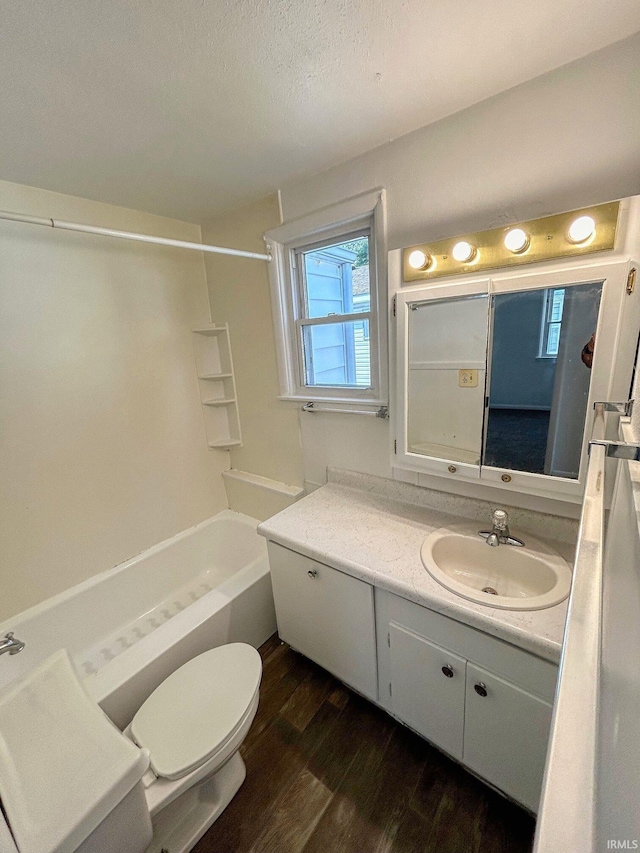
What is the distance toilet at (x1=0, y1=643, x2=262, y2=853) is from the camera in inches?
30.0

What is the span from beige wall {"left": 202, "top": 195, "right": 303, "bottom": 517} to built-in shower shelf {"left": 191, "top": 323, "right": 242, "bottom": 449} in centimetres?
6

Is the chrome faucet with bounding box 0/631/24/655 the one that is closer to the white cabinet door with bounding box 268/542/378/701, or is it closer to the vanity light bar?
the white cabinet door with bounding box 268/542/378/701

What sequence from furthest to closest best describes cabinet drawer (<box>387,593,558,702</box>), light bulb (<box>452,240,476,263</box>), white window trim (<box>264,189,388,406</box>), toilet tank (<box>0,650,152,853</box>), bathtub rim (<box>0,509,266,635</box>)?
bathtub rim (<box>0,509,266,635</box>)
white window trim (<box>264,189,388,406</box>)
light bulb (<box>452,240,476,263</box>)
cabinet drawer (<box>387,593,558,702</box>)
toilet tank (<box>0,650,152,853</box>)

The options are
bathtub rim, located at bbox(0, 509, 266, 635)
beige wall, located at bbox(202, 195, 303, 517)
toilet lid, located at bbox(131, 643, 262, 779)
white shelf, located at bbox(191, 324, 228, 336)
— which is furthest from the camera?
white shelf, located at bbox(191, 324, 228, 336)

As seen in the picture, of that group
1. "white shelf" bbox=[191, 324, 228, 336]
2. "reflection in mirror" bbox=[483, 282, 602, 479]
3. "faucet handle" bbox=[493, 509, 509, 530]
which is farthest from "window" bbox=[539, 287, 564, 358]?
"white shelf" bbox=[191, 324, 228, 336]

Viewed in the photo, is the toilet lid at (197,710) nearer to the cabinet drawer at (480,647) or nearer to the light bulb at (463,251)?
the cabinet drawer at (480,647)

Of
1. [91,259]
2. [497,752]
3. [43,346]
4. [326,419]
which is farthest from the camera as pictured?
[326,419]

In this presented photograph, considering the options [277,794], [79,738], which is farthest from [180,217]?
[277,794]

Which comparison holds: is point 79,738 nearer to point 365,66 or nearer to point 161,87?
point 161,87

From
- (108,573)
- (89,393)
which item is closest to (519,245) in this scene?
(89,393)

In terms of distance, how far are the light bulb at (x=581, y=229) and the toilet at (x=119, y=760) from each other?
177 centimetres

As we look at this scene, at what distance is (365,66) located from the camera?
0.96 metres

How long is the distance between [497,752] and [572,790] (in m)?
1.13

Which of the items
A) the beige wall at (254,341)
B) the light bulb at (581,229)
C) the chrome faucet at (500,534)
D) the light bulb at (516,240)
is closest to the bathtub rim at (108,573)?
the beige wall at (254,341)
